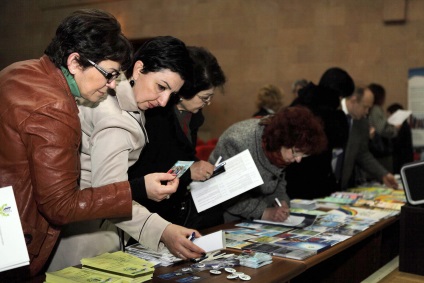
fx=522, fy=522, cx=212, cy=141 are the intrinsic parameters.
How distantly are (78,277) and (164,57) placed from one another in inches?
36.8

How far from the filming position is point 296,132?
273 centimetres

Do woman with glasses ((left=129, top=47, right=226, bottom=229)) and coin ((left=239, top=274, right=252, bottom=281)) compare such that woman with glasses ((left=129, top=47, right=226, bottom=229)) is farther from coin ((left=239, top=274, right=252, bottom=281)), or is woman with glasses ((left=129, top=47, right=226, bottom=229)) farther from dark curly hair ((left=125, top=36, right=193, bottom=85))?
coin ((left=239, top=274, right=252, bottom=281))

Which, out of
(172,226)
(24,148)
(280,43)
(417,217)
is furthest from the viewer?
(280,43)

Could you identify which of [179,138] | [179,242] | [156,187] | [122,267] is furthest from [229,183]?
[122,267]

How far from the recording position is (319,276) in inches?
103

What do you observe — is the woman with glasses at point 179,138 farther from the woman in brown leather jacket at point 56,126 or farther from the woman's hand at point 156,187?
the woman in brown leather jacket at point 56,126

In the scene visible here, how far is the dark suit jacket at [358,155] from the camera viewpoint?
4.21 m

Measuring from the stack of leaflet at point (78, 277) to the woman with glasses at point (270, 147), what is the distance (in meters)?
1.31

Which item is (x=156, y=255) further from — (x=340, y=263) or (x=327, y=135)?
(x=327, y=135)

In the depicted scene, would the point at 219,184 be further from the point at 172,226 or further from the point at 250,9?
the point at 250,9

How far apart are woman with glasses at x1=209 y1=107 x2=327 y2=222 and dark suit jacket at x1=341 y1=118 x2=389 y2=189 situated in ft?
4.29

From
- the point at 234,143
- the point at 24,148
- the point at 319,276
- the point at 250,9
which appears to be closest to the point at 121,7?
the point at 234,143

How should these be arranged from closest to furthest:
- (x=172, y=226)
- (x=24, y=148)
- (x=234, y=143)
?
(x=24, y=148) → (x=172, y=226) → (x=234, y=143)

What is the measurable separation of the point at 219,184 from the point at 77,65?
1.12m
